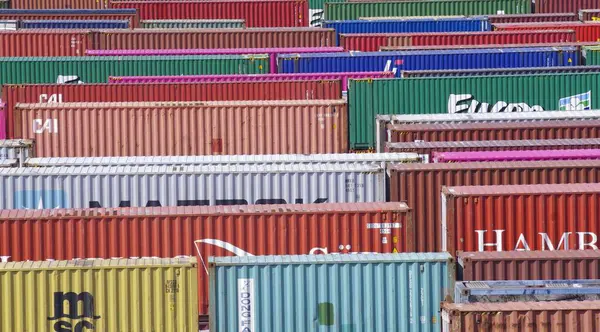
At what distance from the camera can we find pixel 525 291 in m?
21.3

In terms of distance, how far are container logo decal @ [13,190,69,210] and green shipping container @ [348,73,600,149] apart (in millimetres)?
12482

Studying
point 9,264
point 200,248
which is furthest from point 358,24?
point 9,264

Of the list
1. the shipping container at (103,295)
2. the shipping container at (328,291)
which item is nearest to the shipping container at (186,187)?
the shipping container at (328,291)

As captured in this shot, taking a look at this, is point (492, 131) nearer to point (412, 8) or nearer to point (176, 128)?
point (176, 128)

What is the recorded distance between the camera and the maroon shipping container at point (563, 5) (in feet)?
201

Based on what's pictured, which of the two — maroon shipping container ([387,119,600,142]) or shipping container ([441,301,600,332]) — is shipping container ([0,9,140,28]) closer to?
maroon shipping container ([387,119,600,142])

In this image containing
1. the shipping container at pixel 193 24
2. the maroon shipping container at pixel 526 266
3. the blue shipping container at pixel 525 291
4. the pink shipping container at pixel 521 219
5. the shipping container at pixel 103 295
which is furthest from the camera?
the shipping container at pixel 193 24

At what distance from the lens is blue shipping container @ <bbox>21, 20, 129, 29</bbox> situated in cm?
5506

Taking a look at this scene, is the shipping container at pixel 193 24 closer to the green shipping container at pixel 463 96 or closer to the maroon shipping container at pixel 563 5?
the maroon shipping container at pixel 563 5

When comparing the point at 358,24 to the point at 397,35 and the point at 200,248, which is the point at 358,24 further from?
the point at 200,248

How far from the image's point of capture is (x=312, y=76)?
137 feet

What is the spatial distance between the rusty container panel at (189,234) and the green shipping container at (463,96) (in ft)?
44.9

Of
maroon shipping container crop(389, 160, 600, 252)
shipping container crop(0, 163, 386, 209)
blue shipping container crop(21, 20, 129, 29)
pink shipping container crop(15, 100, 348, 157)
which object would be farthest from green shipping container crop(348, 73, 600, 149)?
blue shipping container crop(21, 20, 129, 29)

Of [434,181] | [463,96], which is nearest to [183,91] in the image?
[463,96]
